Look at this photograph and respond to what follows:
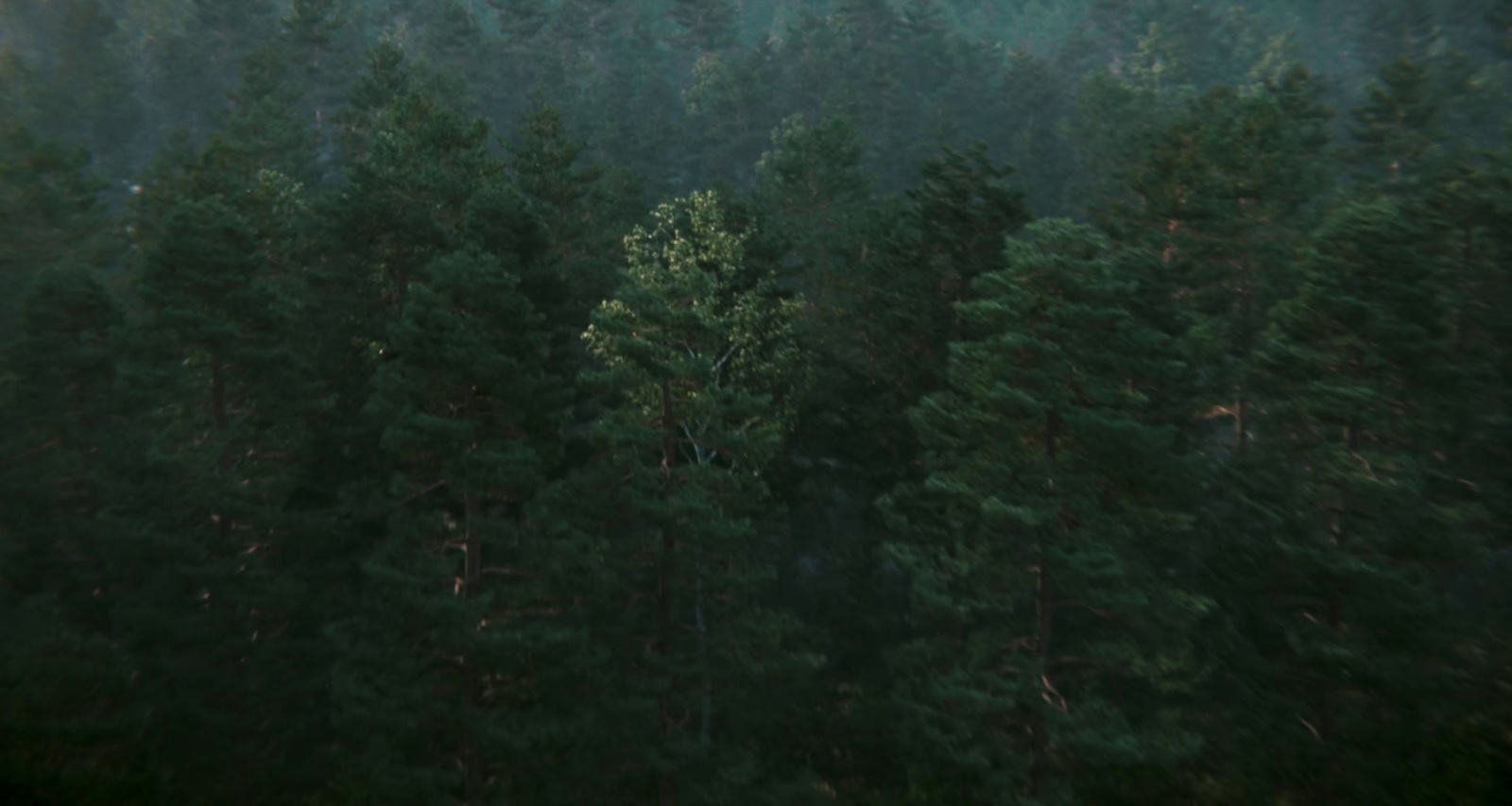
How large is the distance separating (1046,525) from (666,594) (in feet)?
33.1

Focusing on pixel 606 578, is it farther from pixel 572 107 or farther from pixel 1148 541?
pixel 572 107

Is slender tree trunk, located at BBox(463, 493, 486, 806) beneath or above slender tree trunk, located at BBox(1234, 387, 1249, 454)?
beneath

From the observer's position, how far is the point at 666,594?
1145 inches

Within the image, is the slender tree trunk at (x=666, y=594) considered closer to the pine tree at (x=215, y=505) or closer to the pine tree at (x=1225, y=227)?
the pine tree at (x=215, y=505)

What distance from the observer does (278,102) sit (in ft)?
171

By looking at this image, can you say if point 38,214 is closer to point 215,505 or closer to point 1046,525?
point 215,505

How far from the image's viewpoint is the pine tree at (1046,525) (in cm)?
2561

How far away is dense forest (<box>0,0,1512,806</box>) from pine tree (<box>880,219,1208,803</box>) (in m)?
0.14

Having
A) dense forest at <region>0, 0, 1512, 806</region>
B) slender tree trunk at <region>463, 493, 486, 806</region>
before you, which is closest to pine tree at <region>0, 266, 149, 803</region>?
dense forest at <region>0, 0, 1512, 806</region>

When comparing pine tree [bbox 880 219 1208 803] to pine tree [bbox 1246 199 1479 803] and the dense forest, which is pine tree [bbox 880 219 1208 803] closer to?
the dense forest

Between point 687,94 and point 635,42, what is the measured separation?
15135 mm

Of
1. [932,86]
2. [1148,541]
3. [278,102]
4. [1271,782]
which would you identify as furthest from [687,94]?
[1271,782]

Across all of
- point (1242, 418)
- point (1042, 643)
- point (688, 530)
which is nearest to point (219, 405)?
point (688, 530)

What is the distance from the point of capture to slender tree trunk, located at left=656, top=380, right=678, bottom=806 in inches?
1109
